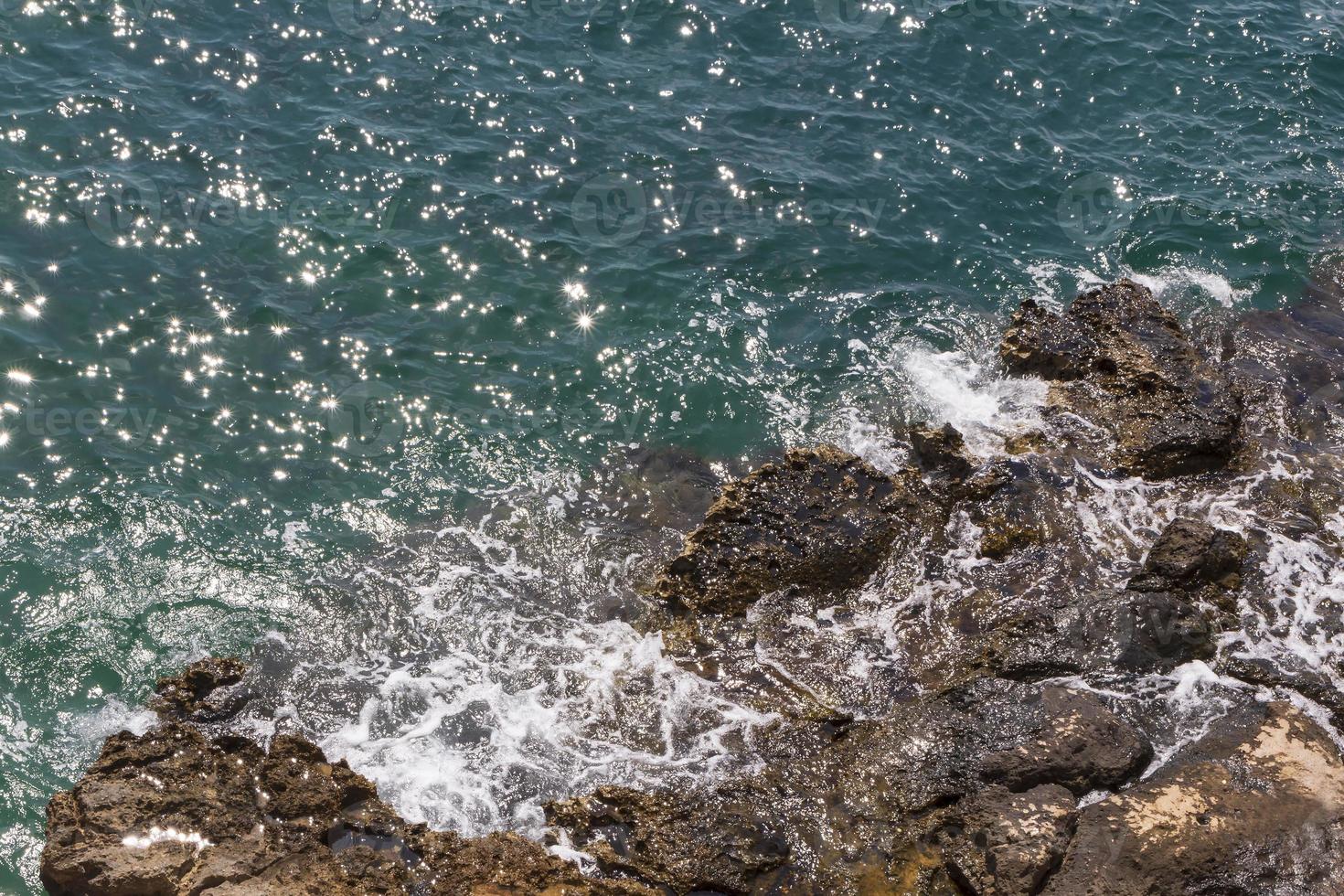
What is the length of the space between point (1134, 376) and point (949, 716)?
22.6 feet

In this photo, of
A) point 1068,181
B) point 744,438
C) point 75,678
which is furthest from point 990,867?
point 1068,181

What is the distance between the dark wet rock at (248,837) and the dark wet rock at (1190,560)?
24.5 feet

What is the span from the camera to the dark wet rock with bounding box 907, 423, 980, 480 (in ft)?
48.0

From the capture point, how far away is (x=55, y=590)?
12680 millimetres

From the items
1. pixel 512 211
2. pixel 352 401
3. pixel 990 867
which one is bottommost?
pixel 990 867

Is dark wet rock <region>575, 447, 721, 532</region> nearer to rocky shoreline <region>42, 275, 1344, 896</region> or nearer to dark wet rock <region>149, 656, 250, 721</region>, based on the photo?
rocky shoreline <region>42, 275, 1344, 896</region>

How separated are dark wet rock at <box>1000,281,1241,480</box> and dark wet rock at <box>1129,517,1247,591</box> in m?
1.73

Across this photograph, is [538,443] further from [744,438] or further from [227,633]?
[227,633]

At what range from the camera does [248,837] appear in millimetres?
10195

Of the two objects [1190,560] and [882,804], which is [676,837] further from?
[1190,560]

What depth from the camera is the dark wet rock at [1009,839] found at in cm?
986

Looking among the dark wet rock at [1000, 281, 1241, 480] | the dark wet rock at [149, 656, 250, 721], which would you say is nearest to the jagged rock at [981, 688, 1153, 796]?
the dark wet rock at [1000, 281, 1241, 480]

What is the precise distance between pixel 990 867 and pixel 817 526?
4712 mm

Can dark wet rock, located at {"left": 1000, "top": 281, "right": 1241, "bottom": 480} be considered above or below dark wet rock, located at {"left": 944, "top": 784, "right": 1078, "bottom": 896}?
above
